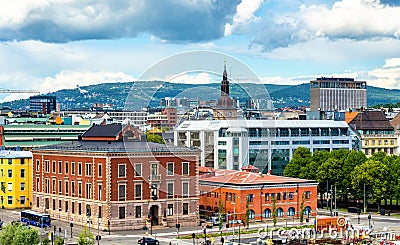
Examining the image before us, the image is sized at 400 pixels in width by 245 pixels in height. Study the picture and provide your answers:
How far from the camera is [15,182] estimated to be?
10488 centimetres

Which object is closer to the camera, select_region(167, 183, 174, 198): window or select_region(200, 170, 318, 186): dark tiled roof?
select_region(167, 183, 174, 198): window

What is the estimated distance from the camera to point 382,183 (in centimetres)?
10094

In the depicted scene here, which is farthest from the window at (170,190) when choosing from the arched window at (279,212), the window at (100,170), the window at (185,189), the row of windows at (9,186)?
the row of windows at (9,186)

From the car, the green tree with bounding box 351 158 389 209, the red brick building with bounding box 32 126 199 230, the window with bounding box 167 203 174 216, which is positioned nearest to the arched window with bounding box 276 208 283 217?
the red brick building with bounding box 32 126 199 230

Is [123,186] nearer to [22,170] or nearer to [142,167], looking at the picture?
[142,167]

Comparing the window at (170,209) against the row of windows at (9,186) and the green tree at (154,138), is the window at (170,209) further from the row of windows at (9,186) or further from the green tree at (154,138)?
the row of windows at (9,186)

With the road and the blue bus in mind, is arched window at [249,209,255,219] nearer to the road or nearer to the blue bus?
the road

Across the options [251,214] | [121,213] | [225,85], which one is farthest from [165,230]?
[225,85]

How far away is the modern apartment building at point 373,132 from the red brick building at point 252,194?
62.6m

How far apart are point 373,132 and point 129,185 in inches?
3328

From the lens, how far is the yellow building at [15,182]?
104812 millimetres

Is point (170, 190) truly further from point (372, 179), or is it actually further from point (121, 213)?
point (372, 179)

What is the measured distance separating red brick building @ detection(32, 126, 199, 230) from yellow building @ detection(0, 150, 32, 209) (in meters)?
16.5

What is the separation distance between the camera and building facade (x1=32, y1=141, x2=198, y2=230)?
82438 mm
